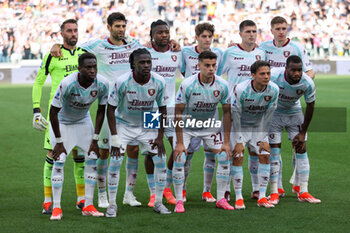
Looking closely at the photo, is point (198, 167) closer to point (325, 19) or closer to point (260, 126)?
point (260, 126)

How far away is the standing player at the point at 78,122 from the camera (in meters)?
7.15

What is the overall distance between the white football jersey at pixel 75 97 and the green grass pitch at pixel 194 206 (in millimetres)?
1274

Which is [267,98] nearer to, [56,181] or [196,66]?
[196,66]

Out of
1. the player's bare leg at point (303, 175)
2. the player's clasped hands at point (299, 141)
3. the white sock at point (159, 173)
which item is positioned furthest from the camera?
the player's clasped hands at point (299, 141)

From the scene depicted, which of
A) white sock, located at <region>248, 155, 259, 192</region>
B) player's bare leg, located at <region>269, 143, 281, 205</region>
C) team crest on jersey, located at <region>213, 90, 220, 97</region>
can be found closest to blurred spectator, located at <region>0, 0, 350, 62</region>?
white sock, located at <region>248, 155, 259, 192</region>

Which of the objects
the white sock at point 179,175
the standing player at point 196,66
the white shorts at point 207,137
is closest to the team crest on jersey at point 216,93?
the white shorts at point 207,137

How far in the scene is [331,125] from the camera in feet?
51.3

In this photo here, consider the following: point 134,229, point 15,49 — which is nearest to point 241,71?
point 134,229

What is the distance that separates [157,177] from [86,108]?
130 cm

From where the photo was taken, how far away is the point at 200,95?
764cm

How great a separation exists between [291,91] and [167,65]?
1870mm

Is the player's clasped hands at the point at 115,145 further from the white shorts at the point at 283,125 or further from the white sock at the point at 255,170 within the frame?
the white shorts at the point at 283,125

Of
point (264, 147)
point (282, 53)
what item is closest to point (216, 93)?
point (264, 147)

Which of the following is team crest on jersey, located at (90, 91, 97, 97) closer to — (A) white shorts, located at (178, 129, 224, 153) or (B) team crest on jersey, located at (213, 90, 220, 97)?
(A) white shorts, located at (178, 129, 224, 153)
